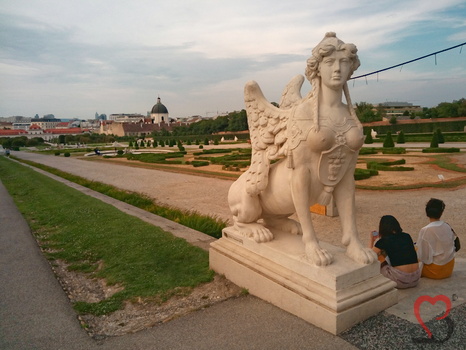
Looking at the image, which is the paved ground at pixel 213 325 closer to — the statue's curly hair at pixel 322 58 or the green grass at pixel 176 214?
the statue's curly hair at pixel 322 58

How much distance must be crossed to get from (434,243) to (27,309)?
177 inches

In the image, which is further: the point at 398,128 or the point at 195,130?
the point at 195,130

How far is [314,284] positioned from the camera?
10.7 ft

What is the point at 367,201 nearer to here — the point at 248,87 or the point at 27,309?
the point at 248,87

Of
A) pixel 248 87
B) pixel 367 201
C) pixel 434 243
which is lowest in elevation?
pixel 367 201

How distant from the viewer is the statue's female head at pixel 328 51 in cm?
329

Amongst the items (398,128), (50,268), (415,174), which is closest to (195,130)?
(398,128)

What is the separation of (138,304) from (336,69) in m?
3.17

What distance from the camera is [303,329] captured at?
10.3ft

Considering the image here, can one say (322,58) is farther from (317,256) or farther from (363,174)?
(363,174)

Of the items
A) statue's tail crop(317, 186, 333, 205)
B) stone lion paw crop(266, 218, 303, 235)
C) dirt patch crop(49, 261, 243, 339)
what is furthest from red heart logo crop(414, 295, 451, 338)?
dirt patch crop(49, 261, 243, 339)

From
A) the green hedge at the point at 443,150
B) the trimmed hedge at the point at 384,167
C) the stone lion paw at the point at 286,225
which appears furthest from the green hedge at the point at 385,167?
the stone lion paw at the point at 286,225

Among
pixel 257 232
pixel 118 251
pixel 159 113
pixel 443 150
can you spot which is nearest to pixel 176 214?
pixel 118 251

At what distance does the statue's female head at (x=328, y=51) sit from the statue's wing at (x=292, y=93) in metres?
0.41
